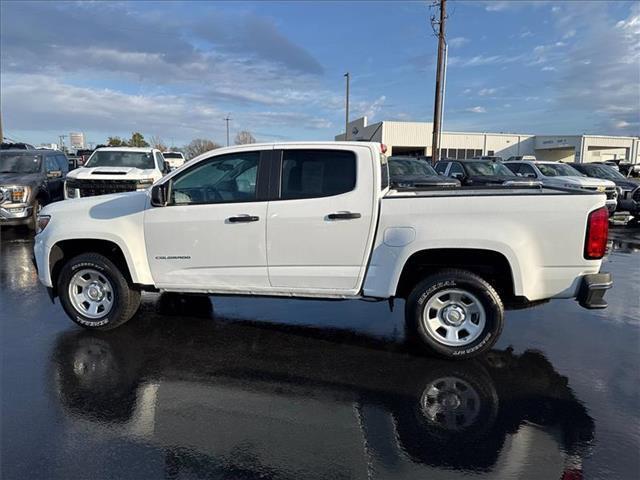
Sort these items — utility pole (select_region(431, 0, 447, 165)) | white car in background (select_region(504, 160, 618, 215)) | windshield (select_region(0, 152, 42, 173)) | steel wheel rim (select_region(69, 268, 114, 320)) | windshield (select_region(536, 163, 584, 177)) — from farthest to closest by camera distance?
utility pole (select_region(431, 0, 447, 165)) → windshield (select_region(536, 163, 584, 177)) → white car in background (select_region(504, 160, 618, 215)) → windshield (select_region(0, 152, 42, 173)) → steel wheel rim (select_region(69, 268, 114, 320))

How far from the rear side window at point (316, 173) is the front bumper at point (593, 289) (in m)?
2.24

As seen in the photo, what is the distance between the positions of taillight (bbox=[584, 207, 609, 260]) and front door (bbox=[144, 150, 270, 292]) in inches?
115

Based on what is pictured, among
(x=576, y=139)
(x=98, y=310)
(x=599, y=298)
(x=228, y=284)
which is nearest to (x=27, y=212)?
(x=98, y=310)

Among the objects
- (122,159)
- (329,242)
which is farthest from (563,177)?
(122,159)

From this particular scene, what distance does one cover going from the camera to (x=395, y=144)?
5684 cm

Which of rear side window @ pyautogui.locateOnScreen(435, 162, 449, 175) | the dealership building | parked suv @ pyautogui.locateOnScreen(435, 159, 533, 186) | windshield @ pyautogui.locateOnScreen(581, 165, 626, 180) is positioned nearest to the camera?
parked suv @ pyautogui.locateOnScreen(435, 159, 533, 186)

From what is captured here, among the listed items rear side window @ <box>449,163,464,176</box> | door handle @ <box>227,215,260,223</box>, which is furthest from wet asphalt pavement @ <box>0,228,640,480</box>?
rear side window @ <box>449,163,464,176</box>

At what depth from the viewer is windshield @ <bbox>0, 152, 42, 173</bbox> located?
40.5 ft

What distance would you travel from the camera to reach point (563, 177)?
1524 centimetres

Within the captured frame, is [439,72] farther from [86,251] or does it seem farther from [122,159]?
[86,251]

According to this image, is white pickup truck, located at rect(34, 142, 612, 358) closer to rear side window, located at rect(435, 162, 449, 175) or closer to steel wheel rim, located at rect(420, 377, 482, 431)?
steel wheel rim, located at rect(420, 377, 482, 431)

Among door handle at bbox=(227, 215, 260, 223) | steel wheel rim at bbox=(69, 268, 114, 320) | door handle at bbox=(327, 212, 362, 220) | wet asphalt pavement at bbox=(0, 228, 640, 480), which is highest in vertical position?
door handle at bbox=(327, 212, 362, 220)

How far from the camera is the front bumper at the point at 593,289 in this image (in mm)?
3998

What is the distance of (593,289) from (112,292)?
4.71 m
